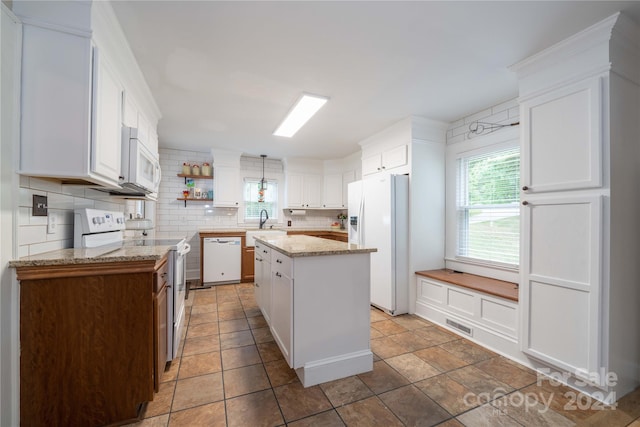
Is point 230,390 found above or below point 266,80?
below

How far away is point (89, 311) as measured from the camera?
1408 mm

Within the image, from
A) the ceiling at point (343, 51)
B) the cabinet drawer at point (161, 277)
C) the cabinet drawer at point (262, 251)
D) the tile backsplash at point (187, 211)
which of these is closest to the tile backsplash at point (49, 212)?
the cabinet drawer at point (161, 277)

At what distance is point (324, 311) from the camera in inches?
77.4

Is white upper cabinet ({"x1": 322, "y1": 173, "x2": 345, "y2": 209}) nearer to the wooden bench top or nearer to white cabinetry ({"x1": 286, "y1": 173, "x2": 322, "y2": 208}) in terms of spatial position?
white cabinetry ({"x1": 286, "y1": 173, "x2": 322, "y2": 208})

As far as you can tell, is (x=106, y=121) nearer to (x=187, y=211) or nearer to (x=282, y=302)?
(x=282, y=302)

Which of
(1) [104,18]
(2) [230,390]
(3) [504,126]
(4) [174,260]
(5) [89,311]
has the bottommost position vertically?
(2) [230,390]

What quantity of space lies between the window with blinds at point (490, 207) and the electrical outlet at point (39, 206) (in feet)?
12.2

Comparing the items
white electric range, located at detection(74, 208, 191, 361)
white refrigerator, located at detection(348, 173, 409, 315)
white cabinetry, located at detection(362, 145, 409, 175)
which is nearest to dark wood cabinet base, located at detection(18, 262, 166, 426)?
white electric range, located at detection(74, 208, 191, 361)

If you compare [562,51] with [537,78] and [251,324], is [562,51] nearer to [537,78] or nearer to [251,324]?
[537,78]

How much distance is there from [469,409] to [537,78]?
92.9 inches

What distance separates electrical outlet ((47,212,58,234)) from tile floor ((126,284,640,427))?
1241 mm

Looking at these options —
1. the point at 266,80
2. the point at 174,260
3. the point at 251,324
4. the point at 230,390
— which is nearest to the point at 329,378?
the point at 230,390

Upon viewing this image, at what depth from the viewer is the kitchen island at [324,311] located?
6.21 ft

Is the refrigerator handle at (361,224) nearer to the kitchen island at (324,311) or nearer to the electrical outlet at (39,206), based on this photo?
the kitchen island at (324,311)
